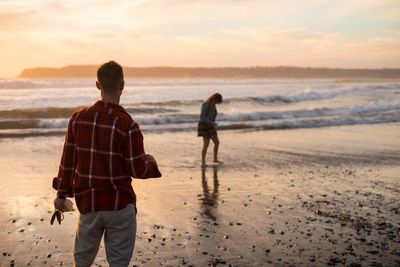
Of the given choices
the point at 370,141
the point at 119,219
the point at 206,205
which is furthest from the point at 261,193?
the point at 370,141

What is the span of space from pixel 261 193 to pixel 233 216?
5.50 ft

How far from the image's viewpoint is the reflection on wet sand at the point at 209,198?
751 cm

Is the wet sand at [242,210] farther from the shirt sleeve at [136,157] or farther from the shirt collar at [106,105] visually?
the shirt collar at [106,105]

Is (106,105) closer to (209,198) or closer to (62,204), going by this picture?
(62,204)

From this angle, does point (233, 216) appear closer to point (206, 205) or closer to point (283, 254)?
point (206, 205)

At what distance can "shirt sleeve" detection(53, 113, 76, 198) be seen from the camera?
134 inches

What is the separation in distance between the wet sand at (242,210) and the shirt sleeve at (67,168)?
2089mm

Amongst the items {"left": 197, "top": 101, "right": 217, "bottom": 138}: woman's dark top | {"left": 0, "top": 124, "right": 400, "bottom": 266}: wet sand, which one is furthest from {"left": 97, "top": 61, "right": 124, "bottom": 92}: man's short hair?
{"left": 197, "top": 101, "right": 217, "bottom": 138}: woman's dark top

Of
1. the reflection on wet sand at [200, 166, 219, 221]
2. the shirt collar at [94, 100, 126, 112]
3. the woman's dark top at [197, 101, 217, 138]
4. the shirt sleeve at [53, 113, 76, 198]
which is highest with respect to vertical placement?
the shirt collar at [94, 100, 126, 112]

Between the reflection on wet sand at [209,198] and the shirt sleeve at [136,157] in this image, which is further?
the reflection on wet sand at [209,198]

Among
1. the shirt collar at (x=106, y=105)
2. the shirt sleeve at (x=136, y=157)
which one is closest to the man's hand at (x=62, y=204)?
the shirt sleeve at (x=136, y=157)

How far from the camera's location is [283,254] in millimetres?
5676

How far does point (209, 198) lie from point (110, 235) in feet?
16.6

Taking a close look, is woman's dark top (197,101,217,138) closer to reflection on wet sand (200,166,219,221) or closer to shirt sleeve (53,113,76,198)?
reflection on wet sand (200,166,219,221)
